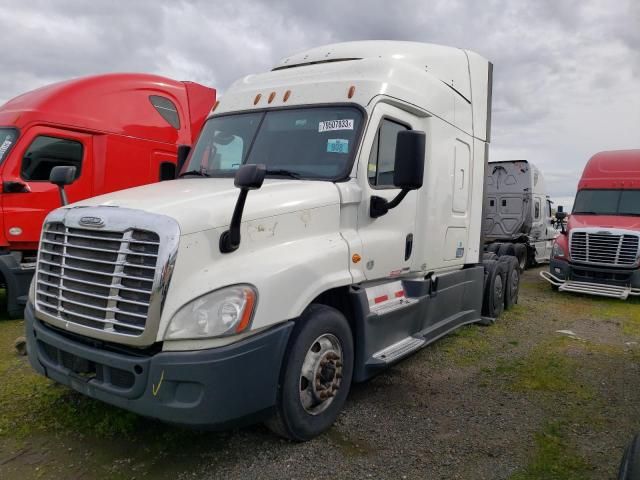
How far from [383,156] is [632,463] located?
2871 millimetres

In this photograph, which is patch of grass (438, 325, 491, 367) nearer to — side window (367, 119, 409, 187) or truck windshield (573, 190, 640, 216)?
side window (367, 119, 409, 187)

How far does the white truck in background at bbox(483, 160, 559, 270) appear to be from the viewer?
1453 cm

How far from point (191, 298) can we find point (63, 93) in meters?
5.76

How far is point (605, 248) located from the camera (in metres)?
10.4

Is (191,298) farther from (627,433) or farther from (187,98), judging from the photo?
(187,98)

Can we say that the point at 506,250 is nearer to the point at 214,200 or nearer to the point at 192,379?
the point at 214,200

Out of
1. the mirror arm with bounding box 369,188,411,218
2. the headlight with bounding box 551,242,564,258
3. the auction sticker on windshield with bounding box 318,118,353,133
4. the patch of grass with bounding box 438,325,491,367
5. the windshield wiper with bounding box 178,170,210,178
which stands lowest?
the patch of grass with bounding box 438,325,491,367

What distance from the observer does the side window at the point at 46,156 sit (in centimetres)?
701

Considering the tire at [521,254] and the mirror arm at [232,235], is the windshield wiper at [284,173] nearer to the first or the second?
the mirror arm at [232,235]

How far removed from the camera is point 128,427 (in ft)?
12.5

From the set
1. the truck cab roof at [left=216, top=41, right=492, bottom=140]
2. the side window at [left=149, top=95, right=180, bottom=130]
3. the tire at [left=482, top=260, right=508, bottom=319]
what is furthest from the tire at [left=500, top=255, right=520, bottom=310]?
the side window at [left=149, top=95, right=180, bottom=130]

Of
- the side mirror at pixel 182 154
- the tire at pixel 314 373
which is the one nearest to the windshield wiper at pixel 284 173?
the tire at pixel 314 373

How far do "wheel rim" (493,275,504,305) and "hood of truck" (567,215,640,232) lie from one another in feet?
12.5

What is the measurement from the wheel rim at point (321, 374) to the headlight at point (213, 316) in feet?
2.34
